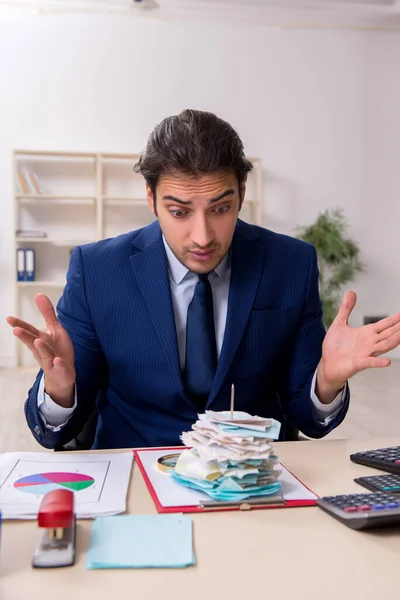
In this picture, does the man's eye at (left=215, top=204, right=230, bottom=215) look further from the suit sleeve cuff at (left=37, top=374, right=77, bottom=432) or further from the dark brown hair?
the suit sleeve cuff at (left=37, top=374, right=77, bottom=432)

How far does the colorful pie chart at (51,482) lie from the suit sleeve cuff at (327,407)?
0.60 meters

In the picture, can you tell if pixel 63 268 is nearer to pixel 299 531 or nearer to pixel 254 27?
pixel 254 27

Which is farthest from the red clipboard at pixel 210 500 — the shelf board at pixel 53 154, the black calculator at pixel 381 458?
the shelf board at pixel 53 154

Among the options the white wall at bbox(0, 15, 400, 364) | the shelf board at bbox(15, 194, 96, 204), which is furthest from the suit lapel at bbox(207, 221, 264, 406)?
the white wall at bbox(0, 15, 400, 364)

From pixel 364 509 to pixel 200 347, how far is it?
70 centimetres

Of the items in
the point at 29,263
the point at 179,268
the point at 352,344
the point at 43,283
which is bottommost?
the point at 43,283

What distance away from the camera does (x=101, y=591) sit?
758 millimetres

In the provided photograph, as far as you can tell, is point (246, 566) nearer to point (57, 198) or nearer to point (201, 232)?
point (201, 232)

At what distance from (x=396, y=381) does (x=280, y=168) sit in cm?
237

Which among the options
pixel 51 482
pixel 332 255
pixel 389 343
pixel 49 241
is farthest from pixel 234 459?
pixel 332 255

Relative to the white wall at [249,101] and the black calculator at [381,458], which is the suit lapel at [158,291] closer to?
the black calculator at [381,458]

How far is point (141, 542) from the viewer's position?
0.88 m

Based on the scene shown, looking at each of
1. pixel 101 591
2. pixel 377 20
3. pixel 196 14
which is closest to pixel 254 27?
pixel 196 14

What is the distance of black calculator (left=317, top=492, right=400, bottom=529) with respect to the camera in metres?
0.92
